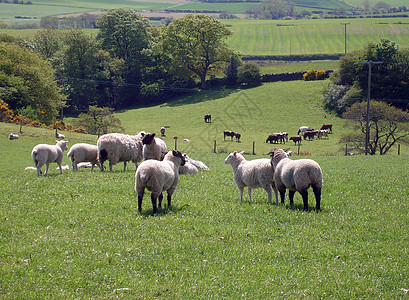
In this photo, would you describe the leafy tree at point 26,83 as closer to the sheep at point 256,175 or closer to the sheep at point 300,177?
the sheep at point 256,175

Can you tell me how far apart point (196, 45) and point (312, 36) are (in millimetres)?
64202

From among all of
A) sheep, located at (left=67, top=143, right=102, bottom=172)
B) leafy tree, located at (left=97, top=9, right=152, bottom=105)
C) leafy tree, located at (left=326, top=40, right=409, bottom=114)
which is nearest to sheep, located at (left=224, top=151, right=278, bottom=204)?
sheep, located at (left=67, top=143, right=102, bottom=172)

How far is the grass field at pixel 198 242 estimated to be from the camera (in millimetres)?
8969

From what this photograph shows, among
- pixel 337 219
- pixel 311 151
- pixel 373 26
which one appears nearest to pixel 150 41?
pixel 311 151

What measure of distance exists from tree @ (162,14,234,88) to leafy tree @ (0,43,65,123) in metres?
31.5

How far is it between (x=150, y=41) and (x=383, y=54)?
4828 cm

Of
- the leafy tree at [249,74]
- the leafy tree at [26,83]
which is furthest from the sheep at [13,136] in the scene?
the leafy tree at [249,74]

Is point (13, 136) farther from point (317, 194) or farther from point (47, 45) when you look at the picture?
point (47, 45)

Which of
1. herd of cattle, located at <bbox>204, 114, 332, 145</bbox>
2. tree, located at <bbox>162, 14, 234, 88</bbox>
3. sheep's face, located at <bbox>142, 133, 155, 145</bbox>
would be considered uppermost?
tree, located at <bbox>162, 14, 234, 88</bbox>

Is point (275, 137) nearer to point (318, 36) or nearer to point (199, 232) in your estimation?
point (199, 232)

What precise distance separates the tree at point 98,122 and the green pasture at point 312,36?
254ft

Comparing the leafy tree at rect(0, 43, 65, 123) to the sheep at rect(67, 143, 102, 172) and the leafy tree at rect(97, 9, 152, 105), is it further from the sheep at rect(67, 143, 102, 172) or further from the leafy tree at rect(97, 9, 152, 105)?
the sheep at rect(67, 143, 102, 172)

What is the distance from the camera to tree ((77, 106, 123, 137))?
57938 mm

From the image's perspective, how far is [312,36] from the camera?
472 ft
